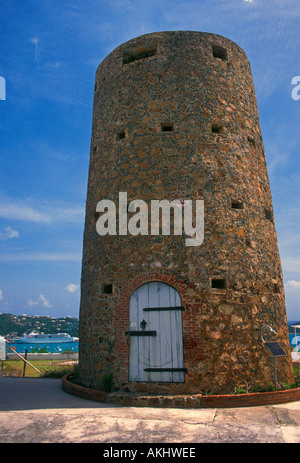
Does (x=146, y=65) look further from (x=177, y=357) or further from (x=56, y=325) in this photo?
(x=56, y=325)

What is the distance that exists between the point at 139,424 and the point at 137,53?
10725 mm

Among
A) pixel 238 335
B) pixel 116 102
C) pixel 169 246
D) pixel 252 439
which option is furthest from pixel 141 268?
pixel 116 102

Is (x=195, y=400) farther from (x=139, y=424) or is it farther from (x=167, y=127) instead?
(x=167, y=127)

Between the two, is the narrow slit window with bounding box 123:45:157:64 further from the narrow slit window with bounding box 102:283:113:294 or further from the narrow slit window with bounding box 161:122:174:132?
the narrow slit window with bounding box 102:283:113:294

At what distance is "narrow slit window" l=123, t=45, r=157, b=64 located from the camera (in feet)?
35.9

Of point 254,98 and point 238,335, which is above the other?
point 254,98

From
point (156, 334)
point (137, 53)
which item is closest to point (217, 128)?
point (137, 53)

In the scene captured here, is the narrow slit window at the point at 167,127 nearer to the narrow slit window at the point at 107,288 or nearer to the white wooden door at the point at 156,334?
the white wooden door at the point at 156,334

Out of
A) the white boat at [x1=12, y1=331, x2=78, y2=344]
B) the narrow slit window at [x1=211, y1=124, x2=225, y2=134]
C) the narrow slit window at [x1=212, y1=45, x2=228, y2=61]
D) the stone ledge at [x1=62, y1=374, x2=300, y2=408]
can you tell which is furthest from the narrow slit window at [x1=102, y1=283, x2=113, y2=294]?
the white boat at [x1=12, y1=331, x2=78, y2=344]

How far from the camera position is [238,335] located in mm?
8352

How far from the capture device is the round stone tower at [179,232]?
8.27m

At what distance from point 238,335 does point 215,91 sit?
7.06 m

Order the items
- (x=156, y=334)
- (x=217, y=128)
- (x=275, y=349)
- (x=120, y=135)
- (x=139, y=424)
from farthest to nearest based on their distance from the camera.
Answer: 1. (x=120, y=135)
2. (x=217, y=128)
3. (x=156, y=334)
4. (x=275, y=349)
5. (x=139, y=424)

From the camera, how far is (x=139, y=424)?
5.84 metres
